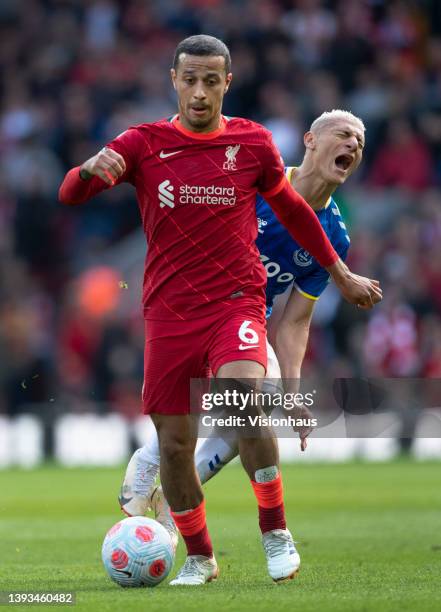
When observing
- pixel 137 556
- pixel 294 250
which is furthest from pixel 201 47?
pixel 137 556

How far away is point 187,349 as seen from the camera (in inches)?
250

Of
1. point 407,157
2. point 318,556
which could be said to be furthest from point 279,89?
point 318,556

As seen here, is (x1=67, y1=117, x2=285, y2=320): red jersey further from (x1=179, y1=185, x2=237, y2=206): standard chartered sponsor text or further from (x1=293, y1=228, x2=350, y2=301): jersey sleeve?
(x1=293, y1=228, x2=350, y2=301): jersey sleeve

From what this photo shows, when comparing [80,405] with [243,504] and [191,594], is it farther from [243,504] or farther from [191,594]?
[191,594]

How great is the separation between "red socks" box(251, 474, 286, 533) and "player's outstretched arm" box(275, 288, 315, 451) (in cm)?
104

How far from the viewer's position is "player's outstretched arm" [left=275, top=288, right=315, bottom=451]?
24.8 feet

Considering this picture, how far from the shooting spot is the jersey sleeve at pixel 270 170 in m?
6.45

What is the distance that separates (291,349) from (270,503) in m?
1.24

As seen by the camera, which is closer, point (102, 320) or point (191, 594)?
point (191, 594)

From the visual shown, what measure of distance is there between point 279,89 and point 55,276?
4.06 meters

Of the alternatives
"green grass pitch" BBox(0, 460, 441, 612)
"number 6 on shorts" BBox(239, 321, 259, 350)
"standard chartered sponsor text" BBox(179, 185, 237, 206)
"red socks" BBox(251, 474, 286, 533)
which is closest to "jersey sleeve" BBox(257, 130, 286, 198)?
"standard chartered sponsor text" BBox(179, 185, 237, 206)

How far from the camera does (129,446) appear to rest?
58.1 feet

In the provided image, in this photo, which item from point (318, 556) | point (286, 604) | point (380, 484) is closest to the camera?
point (286, 604)

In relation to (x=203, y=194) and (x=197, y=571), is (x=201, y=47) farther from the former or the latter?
(x=197, y=571)
